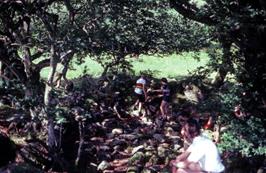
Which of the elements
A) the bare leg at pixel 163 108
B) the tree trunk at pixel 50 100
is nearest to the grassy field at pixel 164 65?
the bare leg at pixel 163 108

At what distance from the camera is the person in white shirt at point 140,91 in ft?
59.9

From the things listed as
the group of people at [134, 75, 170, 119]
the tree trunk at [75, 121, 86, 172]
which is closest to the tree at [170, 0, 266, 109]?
the tree trunk at [75, 121, 86, 172]

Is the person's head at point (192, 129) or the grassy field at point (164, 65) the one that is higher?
the grassy field at point (164, 65)

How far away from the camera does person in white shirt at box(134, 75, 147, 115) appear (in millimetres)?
18250

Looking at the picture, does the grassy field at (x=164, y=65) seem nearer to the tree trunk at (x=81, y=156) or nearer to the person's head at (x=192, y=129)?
the tree trunk at (x=81, y=156)

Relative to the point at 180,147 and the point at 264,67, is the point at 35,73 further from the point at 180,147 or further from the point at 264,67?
the point at 264,67

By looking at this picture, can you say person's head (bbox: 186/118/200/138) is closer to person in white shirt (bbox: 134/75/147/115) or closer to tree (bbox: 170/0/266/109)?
tree (bbox: 170/0/266/109)

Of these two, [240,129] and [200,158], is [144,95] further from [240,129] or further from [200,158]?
[200,158]

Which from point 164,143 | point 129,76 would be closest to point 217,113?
point 164,143

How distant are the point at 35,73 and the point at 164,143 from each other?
16.0 feet

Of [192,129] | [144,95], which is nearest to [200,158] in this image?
[192,129]

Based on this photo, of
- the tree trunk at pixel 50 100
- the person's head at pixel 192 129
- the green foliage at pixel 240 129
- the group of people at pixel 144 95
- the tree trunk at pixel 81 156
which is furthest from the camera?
the group of people at pixel 144 95

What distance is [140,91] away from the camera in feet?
60.1

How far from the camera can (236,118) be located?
920 centimetres
